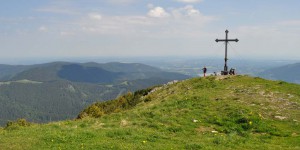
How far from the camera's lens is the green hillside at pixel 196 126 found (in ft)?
64.9

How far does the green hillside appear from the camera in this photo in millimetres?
19775

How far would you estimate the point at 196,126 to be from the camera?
83.8 feet

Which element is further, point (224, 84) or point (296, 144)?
point (224, 84)

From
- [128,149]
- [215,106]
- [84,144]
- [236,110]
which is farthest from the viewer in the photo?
[215,106]

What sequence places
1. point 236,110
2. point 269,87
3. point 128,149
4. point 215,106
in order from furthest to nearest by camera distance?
point 269,87, point 215,106, point 236,110, point 128,149

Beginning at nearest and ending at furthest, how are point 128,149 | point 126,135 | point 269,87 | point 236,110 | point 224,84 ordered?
point 128,149
point 126,135
point 236,110
point 269,87
point 224,84

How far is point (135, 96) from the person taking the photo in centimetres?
5228

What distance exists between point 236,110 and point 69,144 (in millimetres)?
15851

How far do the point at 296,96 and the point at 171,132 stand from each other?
55.9 feet

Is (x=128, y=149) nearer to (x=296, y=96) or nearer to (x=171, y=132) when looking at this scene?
(x=171, y=132)

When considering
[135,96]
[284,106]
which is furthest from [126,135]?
[135,96]

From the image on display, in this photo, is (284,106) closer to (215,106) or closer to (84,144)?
(215,106)

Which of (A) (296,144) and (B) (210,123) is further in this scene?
(B) (210,123)

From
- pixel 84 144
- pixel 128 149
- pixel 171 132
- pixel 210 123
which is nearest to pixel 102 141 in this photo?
pixel 84 144
